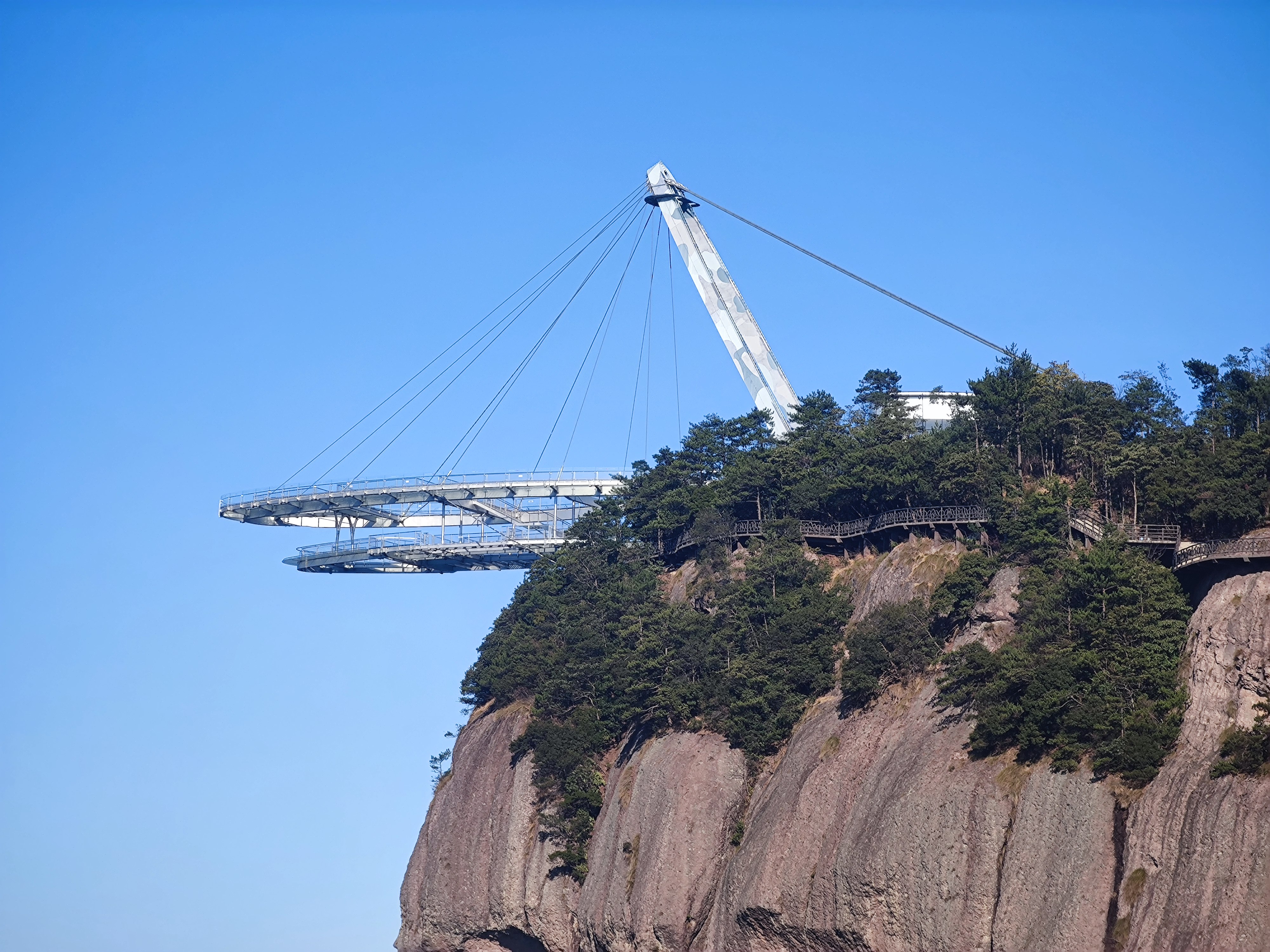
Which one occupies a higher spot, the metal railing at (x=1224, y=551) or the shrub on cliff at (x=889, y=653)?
the metal railing at (x=1224, y=551)

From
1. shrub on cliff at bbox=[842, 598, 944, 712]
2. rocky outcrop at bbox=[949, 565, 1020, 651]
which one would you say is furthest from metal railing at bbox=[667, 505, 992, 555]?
shrub on cliff at bbox=[842, 598, 944, 712]

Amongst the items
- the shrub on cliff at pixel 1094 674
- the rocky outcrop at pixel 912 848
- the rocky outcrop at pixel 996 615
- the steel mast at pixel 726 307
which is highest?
the steel mast at pixel 726 307

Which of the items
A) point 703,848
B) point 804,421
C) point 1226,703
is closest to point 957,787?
point 1226,703

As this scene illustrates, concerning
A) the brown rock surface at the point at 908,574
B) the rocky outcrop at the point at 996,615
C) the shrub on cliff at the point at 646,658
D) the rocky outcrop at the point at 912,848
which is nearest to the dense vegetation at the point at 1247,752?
the rocky outcrop at the point at 912,848

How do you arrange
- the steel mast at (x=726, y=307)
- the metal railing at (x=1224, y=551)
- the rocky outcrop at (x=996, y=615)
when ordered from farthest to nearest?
the steel mast at (x=726, y=307)
the rocky outcrop at (x=996, y=615)
the metal railing at (x=1224, y=551)

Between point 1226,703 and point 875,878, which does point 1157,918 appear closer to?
point 1226,703

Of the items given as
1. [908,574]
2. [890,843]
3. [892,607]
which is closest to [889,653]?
[892,607]

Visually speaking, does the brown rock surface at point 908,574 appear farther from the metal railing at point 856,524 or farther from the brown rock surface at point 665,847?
the brown rock surface at point 665,847

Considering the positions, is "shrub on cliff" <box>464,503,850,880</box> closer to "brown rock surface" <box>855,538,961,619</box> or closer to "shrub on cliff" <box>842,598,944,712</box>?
"brown rock surface" <box>855,538,961,619</box>

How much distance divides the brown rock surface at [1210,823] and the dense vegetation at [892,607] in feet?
3.51

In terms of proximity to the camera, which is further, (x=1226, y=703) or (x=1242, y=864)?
(x=1226, y=703)

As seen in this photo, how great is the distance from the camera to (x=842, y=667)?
62.0 metres

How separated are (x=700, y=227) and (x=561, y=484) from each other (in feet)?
46.4

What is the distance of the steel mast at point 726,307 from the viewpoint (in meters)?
81.9
